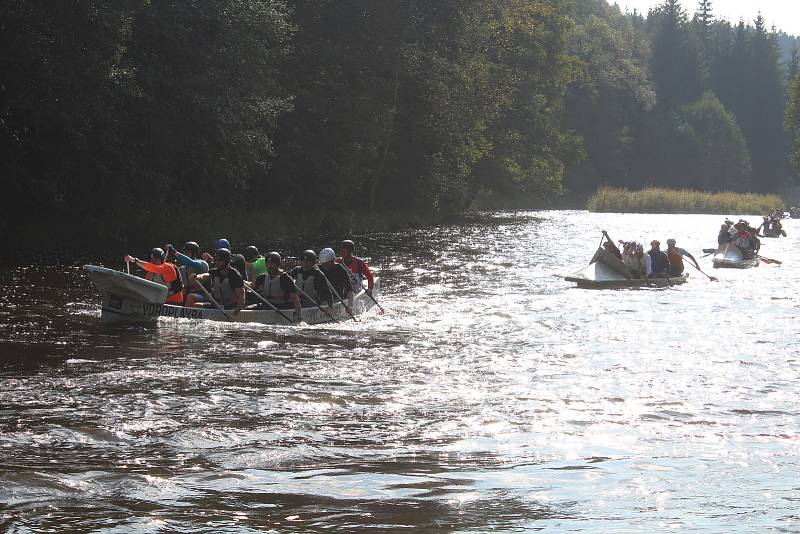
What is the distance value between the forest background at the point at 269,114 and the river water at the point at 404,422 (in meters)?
9.90

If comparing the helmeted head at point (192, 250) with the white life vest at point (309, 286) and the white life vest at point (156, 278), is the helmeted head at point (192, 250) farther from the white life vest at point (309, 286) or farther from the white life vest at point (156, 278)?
the white life vest at point (309, 286)

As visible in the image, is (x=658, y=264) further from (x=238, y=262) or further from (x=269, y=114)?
(x=269, y=114)

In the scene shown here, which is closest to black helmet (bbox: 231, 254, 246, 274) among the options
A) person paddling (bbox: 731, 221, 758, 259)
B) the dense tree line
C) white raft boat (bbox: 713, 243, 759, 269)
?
white raft boat (bbox: 713, 243, 759, 269)

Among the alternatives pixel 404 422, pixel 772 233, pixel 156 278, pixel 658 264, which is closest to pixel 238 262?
pixel 156 278

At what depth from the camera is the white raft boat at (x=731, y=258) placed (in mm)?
32656

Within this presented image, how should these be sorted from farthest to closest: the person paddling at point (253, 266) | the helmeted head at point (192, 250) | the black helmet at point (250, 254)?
the black helmet at point (250, 254), the person paddling at point (253, 266), the helmeted head at point (192, 250)

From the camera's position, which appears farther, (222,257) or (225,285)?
(225,285)

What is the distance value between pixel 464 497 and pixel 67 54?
23.4 meters

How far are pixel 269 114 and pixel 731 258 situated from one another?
15.9 m

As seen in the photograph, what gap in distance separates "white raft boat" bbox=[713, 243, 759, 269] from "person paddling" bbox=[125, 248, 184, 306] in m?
20.8

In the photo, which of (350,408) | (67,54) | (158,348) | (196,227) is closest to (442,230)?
(196,227)

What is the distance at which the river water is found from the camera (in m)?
7.34

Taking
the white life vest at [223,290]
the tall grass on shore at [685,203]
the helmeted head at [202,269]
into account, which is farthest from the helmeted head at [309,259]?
the tall grass on shore at [685,203]

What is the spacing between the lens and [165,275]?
667 inches
